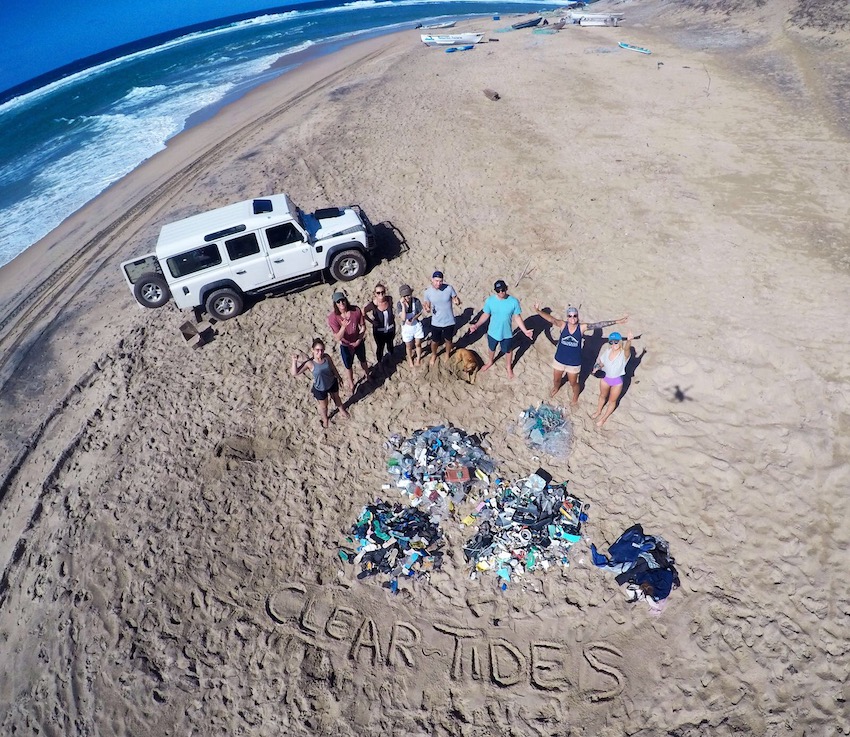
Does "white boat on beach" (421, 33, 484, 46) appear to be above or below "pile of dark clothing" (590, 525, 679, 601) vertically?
above

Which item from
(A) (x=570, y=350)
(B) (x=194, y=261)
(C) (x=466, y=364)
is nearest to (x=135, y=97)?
(B) (x=194, y=261)

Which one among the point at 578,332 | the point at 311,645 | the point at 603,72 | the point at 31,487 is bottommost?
the point at 311,645

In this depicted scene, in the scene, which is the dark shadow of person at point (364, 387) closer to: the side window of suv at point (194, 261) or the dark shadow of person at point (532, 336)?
the dark shadow of person at point (532, 336)

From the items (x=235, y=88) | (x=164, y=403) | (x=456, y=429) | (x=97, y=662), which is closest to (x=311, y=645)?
(x=97, y=662)

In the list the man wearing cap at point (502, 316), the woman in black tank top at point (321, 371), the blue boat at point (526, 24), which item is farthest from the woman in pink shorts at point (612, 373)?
the blue boat at point (526, 24)

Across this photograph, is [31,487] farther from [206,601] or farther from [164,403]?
[206,601]

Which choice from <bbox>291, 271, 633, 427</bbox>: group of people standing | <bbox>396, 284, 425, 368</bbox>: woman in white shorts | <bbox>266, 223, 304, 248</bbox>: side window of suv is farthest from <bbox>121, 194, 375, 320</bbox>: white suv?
<bbox>396, 284, 425, 368</bbox>: woman in white shorts

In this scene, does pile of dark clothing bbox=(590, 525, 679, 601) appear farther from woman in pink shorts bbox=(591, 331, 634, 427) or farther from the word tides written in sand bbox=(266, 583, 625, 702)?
woman in pink shorts bbox=(591, 331, 634, 427)
